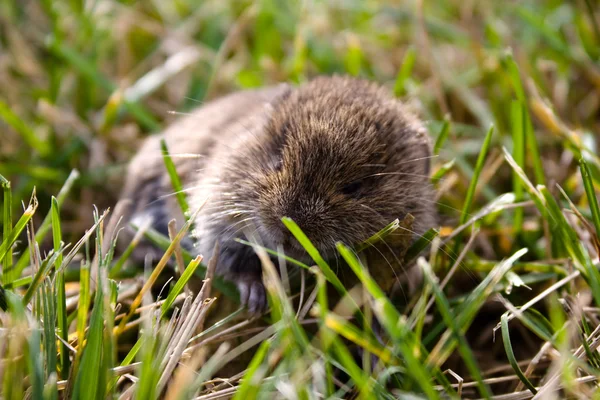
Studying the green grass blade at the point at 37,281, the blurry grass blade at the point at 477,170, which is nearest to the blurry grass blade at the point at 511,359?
the blurry grass blade at the point at 477,170

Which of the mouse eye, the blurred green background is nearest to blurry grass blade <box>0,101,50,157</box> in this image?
the blurred green background

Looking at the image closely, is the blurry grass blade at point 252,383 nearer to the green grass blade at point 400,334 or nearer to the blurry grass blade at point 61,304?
the green grass blade at point 400,334

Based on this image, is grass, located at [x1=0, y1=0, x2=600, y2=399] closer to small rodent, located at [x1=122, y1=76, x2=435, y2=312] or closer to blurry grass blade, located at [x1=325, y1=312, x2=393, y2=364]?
blurry grass blade, located at [x1=325, y1=312, x2=393, y2=364]

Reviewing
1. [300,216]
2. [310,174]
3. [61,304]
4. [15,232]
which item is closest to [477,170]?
[310,174]

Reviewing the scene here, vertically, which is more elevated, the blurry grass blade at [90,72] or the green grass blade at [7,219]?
the blurry grass blade at [90,72]

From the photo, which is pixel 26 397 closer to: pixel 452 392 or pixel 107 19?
pixel 452 392

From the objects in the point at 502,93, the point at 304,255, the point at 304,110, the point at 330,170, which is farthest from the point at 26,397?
the point at 502,93

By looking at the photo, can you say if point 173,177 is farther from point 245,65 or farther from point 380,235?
point 245,65
